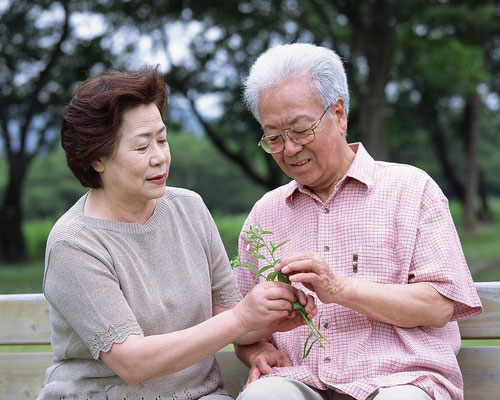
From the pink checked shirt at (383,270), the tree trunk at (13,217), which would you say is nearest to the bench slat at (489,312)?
the pink checked shirt at (383,270)

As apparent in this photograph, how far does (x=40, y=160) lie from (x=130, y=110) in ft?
88.4

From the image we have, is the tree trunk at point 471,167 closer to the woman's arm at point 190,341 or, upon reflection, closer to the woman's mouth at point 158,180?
the woman's mouth at point 158,180

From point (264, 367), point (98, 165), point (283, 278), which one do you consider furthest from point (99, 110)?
point (264, 367)

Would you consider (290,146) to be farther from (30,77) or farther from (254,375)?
(30,77)

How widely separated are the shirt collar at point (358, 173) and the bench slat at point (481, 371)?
2.66ft

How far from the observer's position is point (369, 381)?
2.89 metres

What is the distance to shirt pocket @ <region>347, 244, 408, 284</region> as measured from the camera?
3029 millimetres

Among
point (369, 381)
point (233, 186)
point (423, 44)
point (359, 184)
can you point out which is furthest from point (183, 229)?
point (233, 186)

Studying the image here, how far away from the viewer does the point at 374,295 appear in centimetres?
285

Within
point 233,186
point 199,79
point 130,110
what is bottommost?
point 233,186

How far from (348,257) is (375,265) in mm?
105

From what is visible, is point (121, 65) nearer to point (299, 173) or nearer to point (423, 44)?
point (423, 44)

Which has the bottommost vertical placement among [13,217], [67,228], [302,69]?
[13,217]

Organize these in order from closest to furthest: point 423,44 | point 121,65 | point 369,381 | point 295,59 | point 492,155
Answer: point 369,381 → point 295,59 → point 423,44 → point 121,65 → point 492,155
